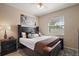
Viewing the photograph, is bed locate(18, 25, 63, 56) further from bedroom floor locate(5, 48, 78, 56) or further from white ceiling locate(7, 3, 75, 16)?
white ceiling locate(7, 3, 75, 16)

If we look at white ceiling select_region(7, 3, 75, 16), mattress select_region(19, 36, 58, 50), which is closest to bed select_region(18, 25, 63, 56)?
mattress select_region(19, 36, 58, 50)

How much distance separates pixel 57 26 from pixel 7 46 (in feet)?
3.60

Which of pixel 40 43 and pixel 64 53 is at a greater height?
pixel 40 43

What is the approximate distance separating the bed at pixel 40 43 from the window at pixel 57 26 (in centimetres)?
13

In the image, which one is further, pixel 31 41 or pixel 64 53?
pixel 31 41

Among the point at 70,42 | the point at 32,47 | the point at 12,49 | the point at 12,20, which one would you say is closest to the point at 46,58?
the point at 32,47

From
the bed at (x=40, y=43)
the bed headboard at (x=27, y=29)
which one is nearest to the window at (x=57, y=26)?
the bed at (x=40, y=43)

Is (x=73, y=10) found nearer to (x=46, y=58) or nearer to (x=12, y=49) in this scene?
(x=46, y=58)

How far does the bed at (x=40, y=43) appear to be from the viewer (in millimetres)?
1545

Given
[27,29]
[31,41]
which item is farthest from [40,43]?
[27,29]

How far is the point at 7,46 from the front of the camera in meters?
1.56

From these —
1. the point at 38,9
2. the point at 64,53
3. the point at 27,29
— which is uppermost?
the point at 38,9

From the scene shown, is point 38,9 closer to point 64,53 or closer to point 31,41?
point 31,41

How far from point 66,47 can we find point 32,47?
2.40ft
